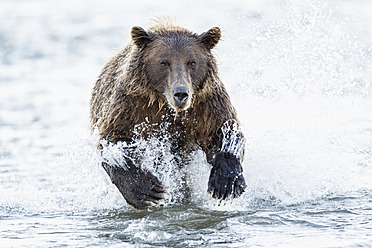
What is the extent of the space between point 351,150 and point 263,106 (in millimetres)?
2419

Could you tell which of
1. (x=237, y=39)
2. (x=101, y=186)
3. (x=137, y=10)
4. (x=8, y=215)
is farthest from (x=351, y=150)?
(x=137, y=10)

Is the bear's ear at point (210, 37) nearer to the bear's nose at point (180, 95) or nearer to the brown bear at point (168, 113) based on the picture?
the brown bear at point (168, 113)

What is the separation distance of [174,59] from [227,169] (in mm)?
1176

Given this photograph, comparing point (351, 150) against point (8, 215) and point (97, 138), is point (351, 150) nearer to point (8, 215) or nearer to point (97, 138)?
point (97, 138)

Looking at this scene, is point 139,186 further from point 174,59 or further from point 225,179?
point 174,59

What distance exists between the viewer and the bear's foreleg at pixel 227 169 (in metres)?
6.49

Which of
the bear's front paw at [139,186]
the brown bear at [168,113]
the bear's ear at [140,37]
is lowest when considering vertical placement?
the bear's front paw at [139,186]

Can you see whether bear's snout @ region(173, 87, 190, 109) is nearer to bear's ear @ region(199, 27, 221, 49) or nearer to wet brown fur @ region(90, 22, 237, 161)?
wet brown fur @ region(90, 22, 237, 161)

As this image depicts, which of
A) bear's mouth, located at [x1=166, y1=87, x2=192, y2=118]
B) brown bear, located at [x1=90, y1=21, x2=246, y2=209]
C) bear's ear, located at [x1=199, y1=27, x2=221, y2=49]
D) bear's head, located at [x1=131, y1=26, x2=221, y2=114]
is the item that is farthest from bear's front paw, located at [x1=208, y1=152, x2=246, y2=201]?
bear's ear, located at [x1=199, y1=27, x2=221, y2=49]

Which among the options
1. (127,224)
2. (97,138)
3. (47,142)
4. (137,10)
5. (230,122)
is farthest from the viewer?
(137,10)

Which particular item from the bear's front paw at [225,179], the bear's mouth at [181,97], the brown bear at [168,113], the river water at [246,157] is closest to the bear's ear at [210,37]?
the brown bear at [168,113]

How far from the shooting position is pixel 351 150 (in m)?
8.68

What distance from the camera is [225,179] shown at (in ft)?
21.3

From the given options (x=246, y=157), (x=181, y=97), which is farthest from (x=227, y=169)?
(x=246, y=157)
